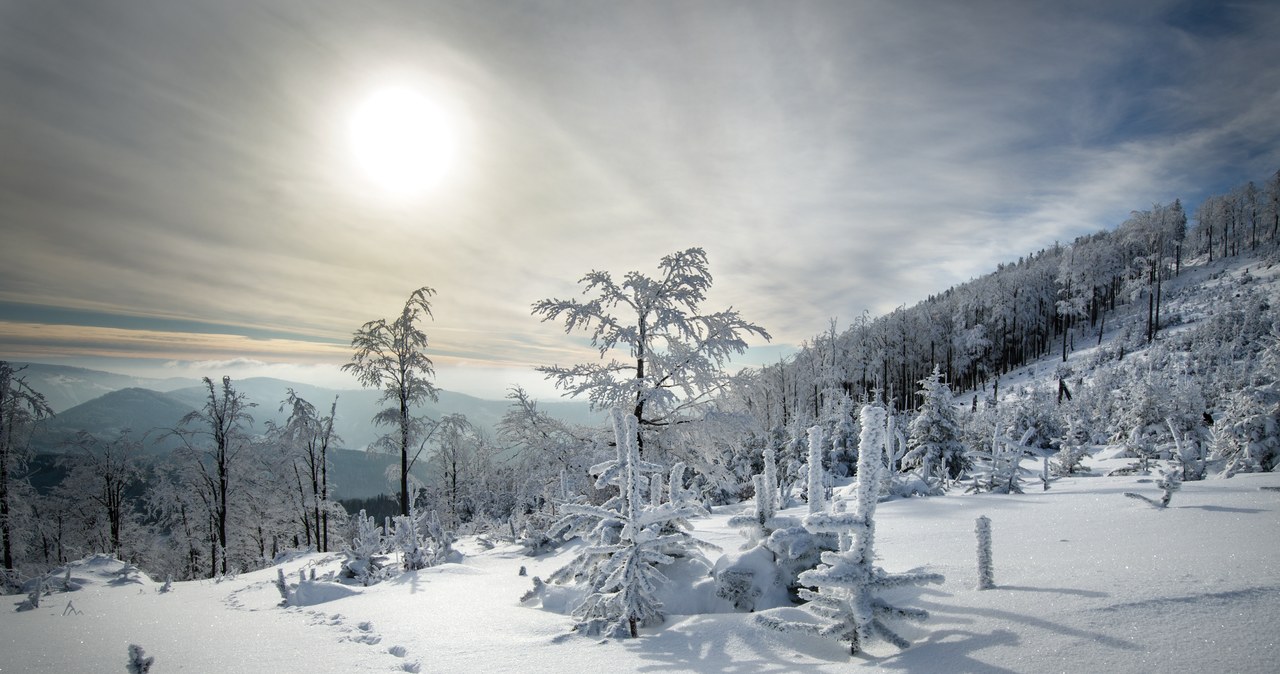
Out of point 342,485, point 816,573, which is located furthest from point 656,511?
point 342,485

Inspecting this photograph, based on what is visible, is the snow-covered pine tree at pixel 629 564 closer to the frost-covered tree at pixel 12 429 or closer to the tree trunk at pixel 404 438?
the tree trunk at pixel 404 438

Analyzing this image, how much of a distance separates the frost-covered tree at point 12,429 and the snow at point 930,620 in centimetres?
1383

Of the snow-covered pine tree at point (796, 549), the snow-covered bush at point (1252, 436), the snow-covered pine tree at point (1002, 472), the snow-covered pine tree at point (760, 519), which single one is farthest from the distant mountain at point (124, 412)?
the snow-covered bush at point (1252, 436)

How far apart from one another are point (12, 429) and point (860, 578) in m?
27.0

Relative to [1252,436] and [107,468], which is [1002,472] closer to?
[1252,436]

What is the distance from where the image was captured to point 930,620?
12.0ft

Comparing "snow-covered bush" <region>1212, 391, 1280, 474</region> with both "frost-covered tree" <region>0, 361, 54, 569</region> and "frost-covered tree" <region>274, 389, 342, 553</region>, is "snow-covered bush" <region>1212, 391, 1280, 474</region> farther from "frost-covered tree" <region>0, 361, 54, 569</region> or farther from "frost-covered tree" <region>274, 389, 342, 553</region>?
"frost-covered tree" <region>0, 361, 54, 569</region>

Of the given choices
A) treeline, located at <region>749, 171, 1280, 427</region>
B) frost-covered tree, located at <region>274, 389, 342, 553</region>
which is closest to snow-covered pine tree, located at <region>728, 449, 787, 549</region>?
frost-covered tree, located at <region>274, 389, 342, 553</region>

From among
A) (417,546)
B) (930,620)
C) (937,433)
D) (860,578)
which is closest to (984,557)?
(930,620)

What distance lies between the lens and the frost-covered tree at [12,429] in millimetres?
15992

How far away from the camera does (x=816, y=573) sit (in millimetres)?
3320

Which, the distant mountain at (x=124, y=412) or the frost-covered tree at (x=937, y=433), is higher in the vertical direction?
the frost-covered tree at (x=937, y=433)

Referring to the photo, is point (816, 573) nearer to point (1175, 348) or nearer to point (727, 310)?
point (727, 310)

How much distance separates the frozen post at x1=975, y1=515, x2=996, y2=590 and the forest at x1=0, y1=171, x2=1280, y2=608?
1.36m
